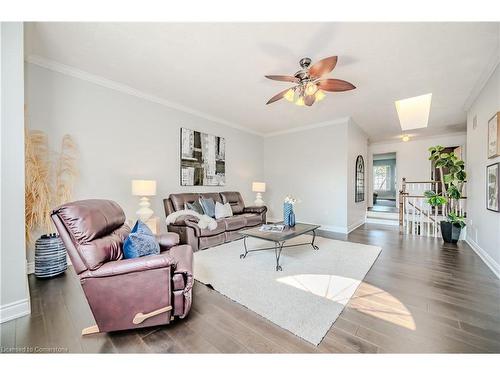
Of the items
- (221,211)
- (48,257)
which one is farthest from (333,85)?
(48,257)

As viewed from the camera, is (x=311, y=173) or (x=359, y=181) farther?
(x=359, y=181)

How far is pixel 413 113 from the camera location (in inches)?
213

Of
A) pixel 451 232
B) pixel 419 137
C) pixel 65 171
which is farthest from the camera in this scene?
pixel 419 137

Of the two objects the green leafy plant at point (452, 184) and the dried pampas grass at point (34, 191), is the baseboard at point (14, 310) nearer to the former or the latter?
the dried pampas grass at point (34, 191)

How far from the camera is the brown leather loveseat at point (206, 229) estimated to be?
3.50 metres

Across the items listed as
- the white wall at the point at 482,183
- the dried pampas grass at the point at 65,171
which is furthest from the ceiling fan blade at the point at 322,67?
the dried pampas grass at the point at 65,171

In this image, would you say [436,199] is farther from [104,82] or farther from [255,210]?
[104,82]

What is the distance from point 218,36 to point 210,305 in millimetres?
2682

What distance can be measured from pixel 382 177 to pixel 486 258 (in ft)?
29.5

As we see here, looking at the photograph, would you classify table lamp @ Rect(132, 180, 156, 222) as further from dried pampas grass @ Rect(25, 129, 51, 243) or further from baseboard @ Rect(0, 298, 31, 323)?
baseboard @ Rect(0, 298, 31, 323)

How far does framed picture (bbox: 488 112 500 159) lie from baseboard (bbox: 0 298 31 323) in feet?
16.8

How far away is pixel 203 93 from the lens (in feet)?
12.0
